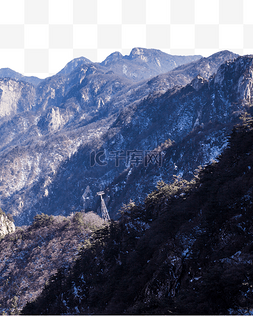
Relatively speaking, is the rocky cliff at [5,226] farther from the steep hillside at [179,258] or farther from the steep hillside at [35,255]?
the steep hillside at [179,258]

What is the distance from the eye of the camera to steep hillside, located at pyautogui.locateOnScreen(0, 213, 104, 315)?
55.3 meters

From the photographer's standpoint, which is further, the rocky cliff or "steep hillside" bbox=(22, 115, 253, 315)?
the rocky cliff

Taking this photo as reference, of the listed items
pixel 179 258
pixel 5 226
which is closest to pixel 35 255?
pixel 5 226

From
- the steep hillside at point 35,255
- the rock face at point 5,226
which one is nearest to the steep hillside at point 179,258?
the steep hillside at point 35,255

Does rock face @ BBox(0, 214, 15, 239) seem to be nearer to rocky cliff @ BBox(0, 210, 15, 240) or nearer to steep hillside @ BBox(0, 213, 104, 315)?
rocky cliff @ BBox(0, 210, 15, 240)

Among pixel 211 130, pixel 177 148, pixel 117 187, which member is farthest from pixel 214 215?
pixel 117 187

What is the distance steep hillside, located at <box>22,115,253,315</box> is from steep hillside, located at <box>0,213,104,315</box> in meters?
11.3

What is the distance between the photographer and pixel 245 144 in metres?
35.9

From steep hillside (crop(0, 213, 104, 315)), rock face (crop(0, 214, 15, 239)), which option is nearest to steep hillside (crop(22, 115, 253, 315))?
steep hillside (crop(0, 213, 104, 315))

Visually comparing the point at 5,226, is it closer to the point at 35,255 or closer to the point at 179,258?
the point at 35,255

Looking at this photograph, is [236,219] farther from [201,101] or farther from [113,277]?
[201,101]

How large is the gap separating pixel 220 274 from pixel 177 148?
111 m

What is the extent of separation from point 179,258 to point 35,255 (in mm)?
51081

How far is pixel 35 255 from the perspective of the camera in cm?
6581
